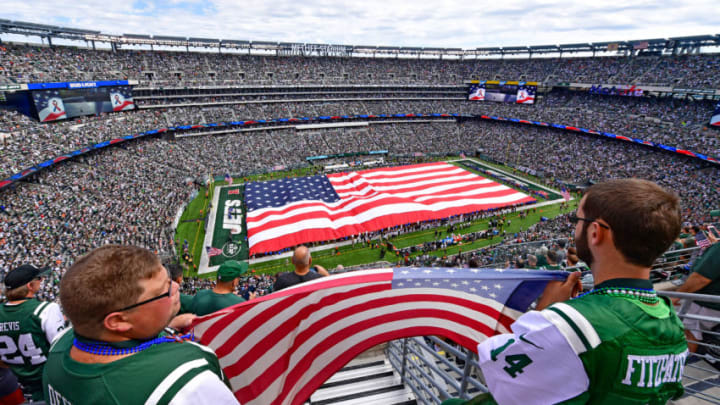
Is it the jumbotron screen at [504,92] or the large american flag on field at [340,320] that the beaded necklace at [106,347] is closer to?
the large american flag on field at [340,320]

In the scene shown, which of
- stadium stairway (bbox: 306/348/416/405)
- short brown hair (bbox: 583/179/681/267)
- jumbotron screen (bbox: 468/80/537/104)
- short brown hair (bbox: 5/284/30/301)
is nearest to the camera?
short brown hair (bbox: 583/179/681/267)

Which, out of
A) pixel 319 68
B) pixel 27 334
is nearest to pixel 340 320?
pixel 27 334

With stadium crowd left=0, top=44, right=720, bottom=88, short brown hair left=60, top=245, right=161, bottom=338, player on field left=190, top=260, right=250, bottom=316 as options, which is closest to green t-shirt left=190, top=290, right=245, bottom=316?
player on field left=190, top=260, right=250, bottom=316

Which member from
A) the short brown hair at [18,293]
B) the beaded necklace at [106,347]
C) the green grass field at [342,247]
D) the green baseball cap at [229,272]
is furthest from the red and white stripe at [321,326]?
the green grass field at [342,247]

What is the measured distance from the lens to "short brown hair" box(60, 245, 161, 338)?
1659mm

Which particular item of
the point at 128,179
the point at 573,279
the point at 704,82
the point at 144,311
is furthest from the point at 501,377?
the point at 704,82

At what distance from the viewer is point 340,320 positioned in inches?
149

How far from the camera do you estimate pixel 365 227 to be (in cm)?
2578

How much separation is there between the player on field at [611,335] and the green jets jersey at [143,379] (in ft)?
4.70

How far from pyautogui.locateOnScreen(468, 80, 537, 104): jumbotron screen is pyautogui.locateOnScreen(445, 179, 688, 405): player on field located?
63111mm

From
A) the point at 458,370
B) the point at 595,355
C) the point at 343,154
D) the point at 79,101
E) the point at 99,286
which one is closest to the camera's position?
the point at 595,355

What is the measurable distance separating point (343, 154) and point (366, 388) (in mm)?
45991

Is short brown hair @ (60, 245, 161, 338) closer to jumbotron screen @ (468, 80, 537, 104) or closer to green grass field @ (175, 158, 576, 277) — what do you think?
green grass field @ (175, 158, 576, 277)

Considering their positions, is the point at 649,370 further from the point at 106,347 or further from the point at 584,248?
the point at 106,347
